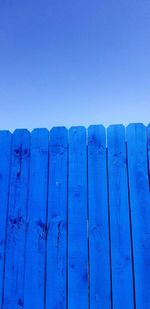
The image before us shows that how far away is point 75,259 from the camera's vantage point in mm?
2238

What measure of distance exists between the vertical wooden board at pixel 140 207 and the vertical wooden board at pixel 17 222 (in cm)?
77

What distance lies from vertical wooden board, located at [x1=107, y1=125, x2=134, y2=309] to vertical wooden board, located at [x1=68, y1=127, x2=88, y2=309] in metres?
0.19

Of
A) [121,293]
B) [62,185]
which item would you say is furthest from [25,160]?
[121,293]

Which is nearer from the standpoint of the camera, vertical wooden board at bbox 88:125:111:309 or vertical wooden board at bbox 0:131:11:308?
vertical wooden board at bbox 88:125:111:309

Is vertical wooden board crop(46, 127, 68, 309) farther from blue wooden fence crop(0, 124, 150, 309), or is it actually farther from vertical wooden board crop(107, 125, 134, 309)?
vertical wooden board crop(107, 125, 134, 309)

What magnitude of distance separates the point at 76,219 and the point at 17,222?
43 cm

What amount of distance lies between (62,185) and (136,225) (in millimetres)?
590

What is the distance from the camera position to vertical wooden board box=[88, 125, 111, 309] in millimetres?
2172

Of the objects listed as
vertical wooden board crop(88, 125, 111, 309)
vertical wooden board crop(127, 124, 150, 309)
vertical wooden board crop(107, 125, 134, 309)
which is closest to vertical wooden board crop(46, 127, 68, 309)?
vertical wooden board crop(88, 125, 111, 309)

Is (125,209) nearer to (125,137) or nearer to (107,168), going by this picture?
(107,168)

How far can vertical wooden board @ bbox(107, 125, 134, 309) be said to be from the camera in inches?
85.0

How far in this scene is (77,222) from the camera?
2.31m

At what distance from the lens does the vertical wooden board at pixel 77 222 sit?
219 centimetres

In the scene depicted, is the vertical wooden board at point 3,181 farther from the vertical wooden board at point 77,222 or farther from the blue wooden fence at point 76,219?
the vertical wooden board at point 77,222
